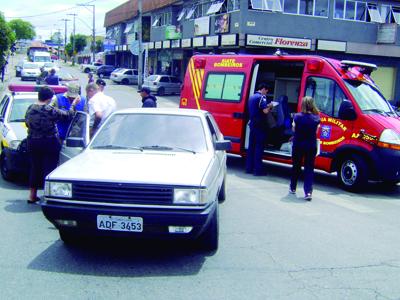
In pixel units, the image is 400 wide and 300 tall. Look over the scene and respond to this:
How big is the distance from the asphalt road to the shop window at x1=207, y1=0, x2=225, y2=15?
2645cm

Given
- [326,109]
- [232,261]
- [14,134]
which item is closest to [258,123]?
[326,109]

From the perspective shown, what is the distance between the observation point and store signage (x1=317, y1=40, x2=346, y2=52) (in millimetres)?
31484

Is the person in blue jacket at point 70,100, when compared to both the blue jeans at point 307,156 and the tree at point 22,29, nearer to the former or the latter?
the blue jeans at point 307,156

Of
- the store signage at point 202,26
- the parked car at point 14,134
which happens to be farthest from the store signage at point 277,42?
the parked car at point 14,134

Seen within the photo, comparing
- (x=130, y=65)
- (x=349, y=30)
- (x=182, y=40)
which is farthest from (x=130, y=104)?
(x=130, y=65)

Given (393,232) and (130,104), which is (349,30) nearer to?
(130,104)

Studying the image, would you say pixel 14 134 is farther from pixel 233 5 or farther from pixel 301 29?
pixel 301 29

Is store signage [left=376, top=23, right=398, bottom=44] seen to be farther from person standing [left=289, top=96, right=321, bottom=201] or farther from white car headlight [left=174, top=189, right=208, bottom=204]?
white car headlight [left=174, top=189, right=208, bottom=204]

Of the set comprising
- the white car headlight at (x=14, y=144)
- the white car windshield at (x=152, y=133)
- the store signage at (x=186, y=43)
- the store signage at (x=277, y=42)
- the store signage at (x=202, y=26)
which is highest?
the store signage at (x=202, y=26)

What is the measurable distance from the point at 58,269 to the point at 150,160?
A: 1483 millimetres

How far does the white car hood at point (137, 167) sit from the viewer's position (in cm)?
492

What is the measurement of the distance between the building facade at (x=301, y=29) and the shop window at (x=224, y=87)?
699 inches

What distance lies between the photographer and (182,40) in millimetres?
39531

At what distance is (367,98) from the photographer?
990cm
